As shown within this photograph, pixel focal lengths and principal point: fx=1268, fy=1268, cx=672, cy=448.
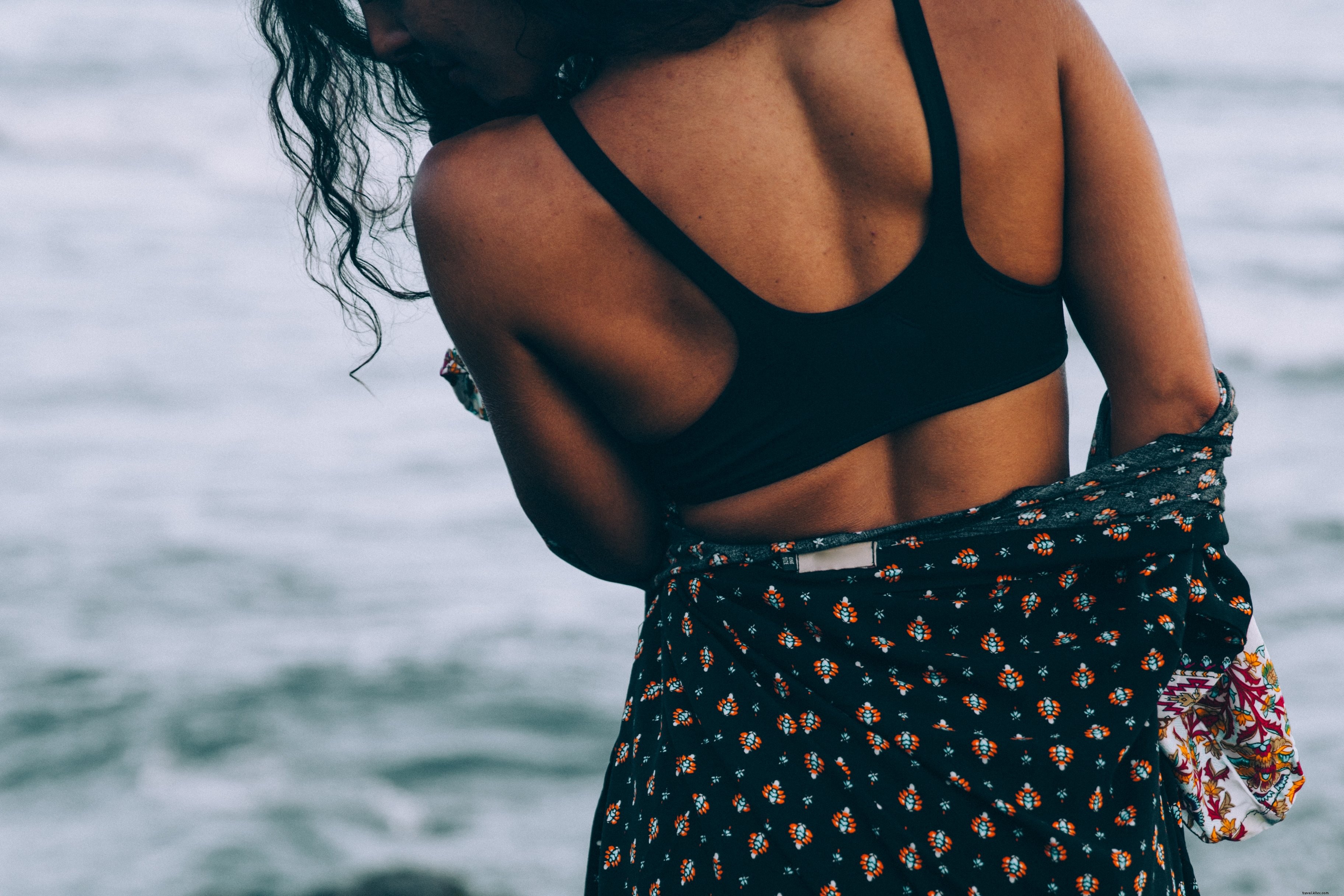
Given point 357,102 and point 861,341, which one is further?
point 357,102

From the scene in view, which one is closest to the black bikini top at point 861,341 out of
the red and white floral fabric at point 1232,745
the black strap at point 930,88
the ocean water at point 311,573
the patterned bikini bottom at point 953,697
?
the black strap at point 930,88

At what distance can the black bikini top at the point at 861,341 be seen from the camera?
109cm

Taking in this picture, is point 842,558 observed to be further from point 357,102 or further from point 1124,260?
point 357,102

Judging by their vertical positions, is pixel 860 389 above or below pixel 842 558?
above

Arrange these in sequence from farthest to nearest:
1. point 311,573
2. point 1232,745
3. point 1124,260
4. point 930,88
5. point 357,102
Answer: point 311,573 → point 357,102 → point 1232,745 → point 1124,260 → point 930,88

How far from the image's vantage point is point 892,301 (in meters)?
1.14

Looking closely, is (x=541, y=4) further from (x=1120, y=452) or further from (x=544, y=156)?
(x=1120, y=452)

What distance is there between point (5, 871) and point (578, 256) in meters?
2.90

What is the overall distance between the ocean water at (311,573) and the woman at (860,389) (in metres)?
0.89

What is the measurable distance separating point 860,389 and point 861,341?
0.15 ft

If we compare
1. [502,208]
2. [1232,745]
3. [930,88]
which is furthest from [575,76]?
[1232,745]

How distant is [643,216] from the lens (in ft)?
3.58

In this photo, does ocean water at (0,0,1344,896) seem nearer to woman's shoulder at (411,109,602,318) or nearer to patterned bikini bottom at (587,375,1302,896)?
woman's shoulder at (411,109,602,318)

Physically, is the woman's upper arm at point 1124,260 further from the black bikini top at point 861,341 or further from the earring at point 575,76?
the earring at point 575,76
